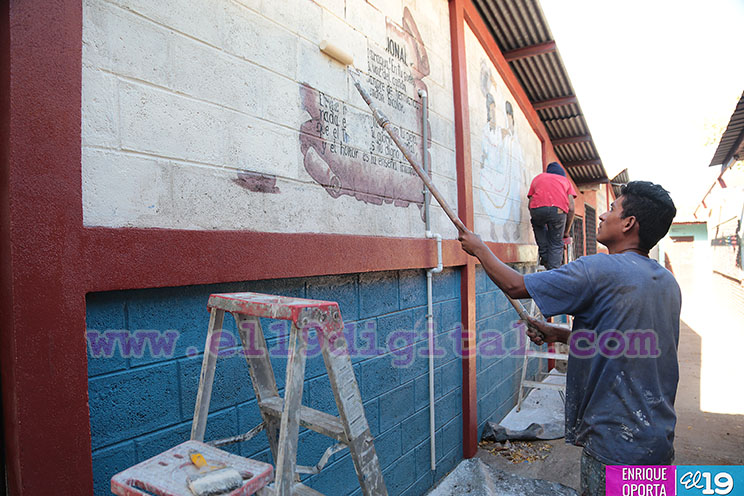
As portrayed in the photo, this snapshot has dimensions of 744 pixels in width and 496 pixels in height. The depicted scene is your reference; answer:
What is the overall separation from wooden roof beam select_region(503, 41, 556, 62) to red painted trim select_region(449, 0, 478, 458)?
85.6 inches

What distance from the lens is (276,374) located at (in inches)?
92.3

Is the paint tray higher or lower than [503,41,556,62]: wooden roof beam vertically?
lower

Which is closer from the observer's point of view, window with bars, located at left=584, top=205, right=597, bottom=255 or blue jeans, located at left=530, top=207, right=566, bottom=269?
blue jeans, located at left=530, top=207, right=566, bottom=269

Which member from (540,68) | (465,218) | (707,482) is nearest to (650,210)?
(465,218)

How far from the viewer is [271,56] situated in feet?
7.89

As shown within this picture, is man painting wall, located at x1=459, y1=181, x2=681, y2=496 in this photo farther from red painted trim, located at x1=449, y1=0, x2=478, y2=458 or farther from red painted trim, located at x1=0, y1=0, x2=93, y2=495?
red painted trim, located at x1=449, y1=0, x2=478, y2=458

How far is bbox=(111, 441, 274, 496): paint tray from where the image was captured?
1.26m

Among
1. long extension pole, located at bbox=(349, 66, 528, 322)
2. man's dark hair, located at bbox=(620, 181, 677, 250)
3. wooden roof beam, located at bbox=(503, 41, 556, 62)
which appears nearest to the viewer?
man's dark hair, located at bbox=(620, 181, 677, 250)

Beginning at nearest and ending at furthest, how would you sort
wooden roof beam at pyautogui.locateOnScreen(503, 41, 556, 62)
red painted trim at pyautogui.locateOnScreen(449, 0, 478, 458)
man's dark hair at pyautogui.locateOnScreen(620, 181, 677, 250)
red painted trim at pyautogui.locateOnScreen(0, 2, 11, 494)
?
1. red painted trim at pyautogui.locateOnScreen(0, 2, 11, 494)
2. man's dark hair at pyautogui.locateOnScreen(620, 181, 677, 250)
3. red painted trim at pyautogui.locateOnScreen(449, 0, 478, 458)
4. wooden roof beam at pyautogui.locateOnScreen(503, 41, 556, 62)

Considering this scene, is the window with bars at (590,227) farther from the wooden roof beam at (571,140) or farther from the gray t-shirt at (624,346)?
the gray t-shirt at (624,346)

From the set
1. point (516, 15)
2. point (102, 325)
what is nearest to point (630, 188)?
point (102, 325)

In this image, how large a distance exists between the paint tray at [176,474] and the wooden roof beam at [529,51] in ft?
21.3

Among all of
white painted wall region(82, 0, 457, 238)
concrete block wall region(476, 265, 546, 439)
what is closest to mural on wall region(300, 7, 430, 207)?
white painted wall region(82, 0, 457, 238)

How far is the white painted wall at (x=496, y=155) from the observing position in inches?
203
